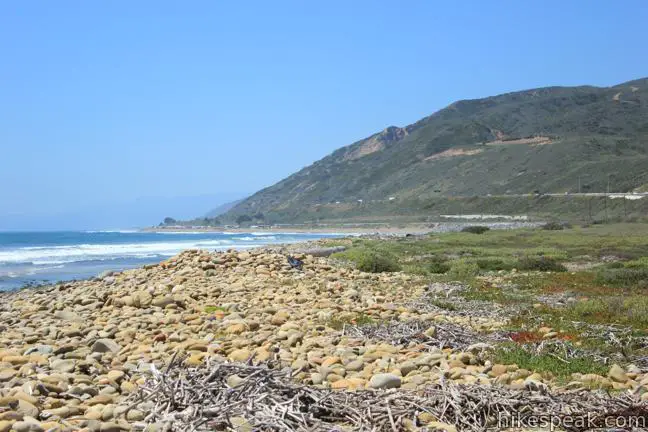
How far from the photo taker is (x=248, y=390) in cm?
610

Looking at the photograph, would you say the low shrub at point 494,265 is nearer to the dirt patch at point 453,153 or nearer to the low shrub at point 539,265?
the low shrub at point 539,265

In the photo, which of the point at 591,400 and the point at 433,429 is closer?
the point at 433,429

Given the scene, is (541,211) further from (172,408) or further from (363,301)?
(172,408)

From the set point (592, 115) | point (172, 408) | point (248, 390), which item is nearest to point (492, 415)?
point (248, 390)

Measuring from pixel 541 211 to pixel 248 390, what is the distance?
8564 cm

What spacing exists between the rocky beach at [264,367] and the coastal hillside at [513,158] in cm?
8312

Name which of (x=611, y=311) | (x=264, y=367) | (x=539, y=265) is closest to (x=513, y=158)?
(x=539, y=265)

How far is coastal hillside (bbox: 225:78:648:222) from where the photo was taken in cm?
10500

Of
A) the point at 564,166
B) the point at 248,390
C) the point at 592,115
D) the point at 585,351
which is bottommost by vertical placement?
the point at 585,351

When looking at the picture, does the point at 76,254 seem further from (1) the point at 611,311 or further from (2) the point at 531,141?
(2) the point at 531,141

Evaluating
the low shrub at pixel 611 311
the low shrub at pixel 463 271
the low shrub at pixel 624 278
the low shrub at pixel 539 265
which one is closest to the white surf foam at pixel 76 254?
the low shrub at pixel 463 271

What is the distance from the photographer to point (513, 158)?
126688 mm

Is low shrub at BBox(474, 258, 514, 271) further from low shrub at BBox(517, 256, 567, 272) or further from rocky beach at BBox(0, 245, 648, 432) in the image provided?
rocky beach at BBox(0, 245, 648, 432)

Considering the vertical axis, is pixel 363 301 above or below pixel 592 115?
below
